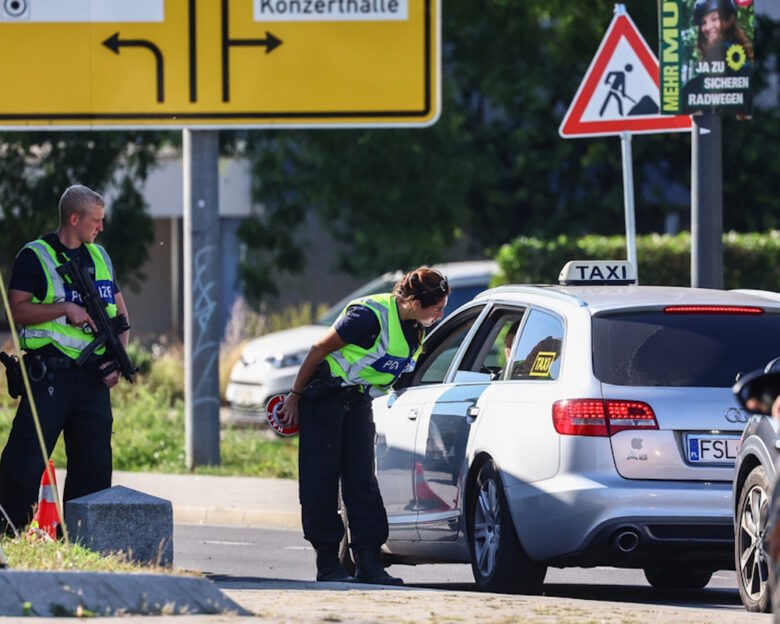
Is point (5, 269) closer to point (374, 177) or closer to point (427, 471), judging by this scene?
point (374, 177)

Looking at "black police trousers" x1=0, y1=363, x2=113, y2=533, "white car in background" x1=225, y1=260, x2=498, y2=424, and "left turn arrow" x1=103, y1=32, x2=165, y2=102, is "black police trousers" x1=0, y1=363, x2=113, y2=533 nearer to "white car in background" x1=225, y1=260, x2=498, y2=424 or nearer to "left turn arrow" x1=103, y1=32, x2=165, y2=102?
"left turn arrow" x1=103, y1=32, x2=165, y2=102

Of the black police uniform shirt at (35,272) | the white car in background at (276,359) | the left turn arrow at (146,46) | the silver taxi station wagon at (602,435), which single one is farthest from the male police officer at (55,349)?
the white car in background at (276,359)

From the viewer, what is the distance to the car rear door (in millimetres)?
8172

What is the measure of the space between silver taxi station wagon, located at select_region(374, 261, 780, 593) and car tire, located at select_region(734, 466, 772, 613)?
A: 1.00 feet

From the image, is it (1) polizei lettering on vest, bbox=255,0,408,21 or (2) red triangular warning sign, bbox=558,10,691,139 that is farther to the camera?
(1) polizei lettering on vest, bbox=255,0,408,21

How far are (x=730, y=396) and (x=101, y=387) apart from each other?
2912mm

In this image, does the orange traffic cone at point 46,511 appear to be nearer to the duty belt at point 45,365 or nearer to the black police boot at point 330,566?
the duty belt at point 45,365

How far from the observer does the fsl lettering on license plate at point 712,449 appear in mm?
8197

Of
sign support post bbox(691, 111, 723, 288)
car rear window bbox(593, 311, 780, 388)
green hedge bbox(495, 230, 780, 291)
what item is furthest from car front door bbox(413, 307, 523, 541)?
green hedge bbox(495, 230, 780, 291)

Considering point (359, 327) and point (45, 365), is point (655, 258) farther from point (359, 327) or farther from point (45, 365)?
point (45, 365)

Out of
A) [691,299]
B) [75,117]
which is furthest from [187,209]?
[691,299]

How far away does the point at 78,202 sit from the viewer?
9.05 m

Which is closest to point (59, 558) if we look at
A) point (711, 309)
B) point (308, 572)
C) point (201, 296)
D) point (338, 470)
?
point (338, 470)

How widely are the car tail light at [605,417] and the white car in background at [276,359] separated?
1023 centimetres
